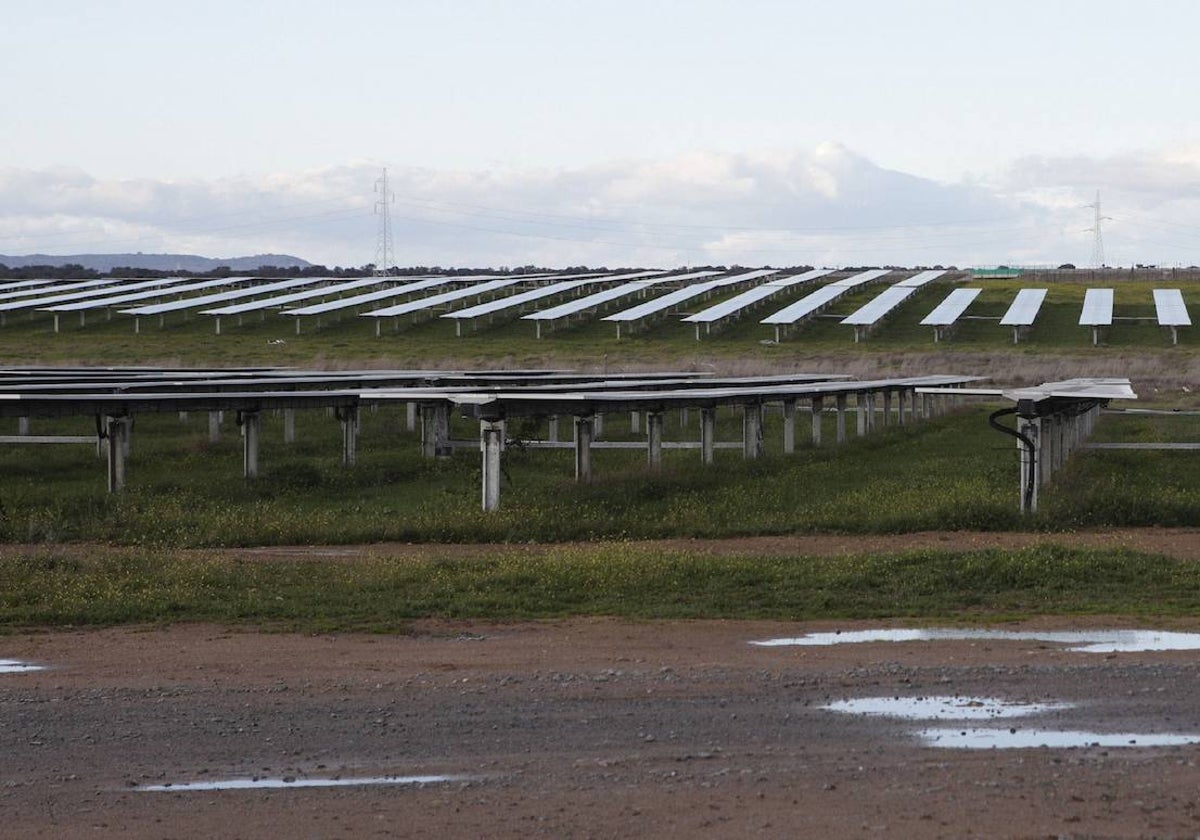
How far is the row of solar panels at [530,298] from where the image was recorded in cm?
5281

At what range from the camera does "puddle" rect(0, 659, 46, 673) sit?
980cm

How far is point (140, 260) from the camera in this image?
609ft

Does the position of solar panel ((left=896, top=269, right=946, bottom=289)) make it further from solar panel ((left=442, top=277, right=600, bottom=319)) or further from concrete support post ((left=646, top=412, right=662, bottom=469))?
concrete support post ((left=646, top=412, right=662, bottom=469))

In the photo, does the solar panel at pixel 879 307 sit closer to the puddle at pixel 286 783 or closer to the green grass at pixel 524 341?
the green grass at pixel 524 341

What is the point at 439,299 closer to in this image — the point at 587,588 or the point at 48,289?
the point at 48,289

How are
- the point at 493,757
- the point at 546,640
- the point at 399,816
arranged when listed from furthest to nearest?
the point at 546,640
the point at 493,757
the point at 399,816

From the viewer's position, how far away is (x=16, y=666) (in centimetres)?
995

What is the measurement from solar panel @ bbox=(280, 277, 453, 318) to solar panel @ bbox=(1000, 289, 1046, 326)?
24249mm

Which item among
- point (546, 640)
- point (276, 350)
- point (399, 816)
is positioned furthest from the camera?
point (276, 350)

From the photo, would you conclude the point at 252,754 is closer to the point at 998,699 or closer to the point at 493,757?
the point at 493,757

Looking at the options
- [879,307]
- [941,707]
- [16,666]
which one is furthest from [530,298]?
[941,707]

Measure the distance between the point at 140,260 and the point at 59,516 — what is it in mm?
176069

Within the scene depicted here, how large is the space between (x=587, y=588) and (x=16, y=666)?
4.57 metres

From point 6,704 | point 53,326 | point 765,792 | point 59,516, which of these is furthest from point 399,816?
point 53,326
